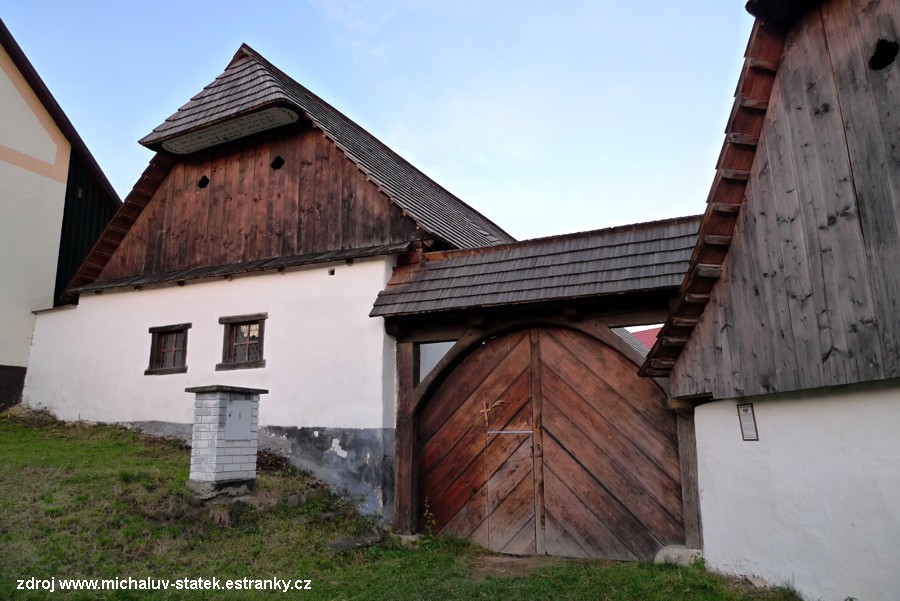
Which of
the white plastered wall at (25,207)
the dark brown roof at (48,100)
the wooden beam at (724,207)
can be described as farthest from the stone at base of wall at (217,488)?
the dark brown roof at (48,100)

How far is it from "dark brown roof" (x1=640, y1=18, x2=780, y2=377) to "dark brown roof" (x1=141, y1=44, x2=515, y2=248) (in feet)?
11.9

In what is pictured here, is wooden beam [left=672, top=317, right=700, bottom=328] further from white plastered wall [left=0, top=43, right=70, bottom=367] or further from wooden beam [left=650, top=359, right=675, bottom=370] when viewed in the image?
white plastered wall [left=0, top=43, right=70, bottom=367]

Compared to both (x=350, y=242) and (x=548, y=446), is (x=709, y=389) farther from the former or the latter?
(x=350, y=242)

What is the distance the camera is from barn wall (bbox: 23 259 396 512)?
7996 mm

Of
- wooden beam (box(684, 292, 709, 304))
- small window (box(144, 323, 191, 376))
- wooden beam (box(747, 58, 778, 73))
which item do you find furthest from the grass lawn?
wooden beam (box(747, 58, 778, 73))

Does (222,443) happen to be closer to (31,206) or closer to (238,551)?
(238,551)

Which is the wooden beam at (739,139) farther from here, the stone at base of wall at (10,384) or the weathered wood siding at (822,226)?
the stone at base of wall at (10,384)

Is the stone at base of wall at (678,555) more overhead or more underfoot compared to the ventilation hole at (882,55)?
more underfoot

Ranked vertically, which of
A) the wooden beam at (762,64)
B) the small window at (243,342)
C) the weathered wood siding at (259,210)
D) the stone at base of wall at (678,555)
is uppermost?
the weathered wood siding at (259,210)

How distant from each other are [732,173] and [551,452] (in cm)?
346

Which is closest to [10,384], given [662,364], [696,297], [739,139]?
[662,364]

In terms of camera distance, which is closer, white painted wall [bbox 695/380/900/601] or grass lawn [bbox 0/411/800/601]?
white painted wall [bbox 695/380/900/601]

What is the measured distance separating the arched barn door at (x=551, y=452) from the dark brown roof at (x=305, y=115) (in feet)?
6.70

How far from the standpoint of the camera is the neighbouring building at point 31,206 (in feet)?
37.3
